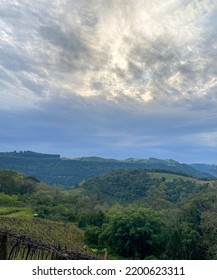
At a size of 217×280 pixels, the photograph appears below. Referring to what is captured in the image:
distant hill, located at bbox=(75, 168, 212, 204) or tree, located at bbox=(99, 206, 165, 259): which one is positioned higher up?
distant hill, located at bbox=(75, 168, 212, 204)

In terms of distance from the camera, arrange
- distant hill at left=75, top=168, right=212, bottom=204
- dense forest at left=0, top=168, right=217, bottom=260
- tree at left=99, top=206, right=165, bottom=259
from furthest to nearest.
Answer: distant hill at left=75, top=168, right=212, bottom=204, tree at left=99, top=206, right=165, bottom=259, dense forest at left=0, top=168, right=217, bottom=260

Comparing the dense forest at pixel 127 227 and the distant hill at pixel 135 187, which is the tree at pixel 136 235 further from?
the distant hill at pixel 135 187

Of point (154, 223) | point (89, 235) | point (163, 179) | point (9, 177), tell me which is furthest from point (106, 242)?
point (163, 179)

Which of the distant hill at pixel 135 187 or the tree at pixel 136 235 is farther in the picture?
the distant hill at pixel 135 187

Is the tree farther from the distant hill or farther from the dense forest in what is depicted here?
the distant hill

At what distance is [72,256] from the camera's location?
28.1ft

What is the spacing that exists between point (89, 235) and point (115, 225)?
5.42 metres

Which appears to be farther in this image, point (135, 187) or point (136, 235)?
point (135, 187)

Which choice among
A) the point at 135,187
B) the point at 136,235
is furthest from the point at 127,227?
the point at 135,187

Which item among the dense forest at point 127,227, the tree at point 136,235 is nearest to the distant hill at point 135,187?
the dense forest at point 127,227

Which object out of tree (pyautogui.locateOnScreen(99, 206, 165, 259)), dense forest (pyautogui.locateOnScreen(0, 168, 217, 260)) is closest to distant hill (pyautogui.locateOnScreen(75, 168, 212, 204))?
dense forest (pyautogui.locateOnScreen(0, 168, 217, 260))

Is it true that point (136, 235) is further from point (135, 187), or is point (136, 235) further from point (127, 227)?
point (135, 187)

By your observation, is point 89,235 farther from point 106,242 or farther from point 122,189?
point 122,189

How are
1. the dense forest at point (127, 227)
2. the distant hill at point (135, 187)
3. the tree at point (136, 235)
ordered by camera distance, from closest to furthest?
1. the dense forest at point (127, 227)
2. the tree at point (136, 235)
3. the distant hill at point (135, 187)
